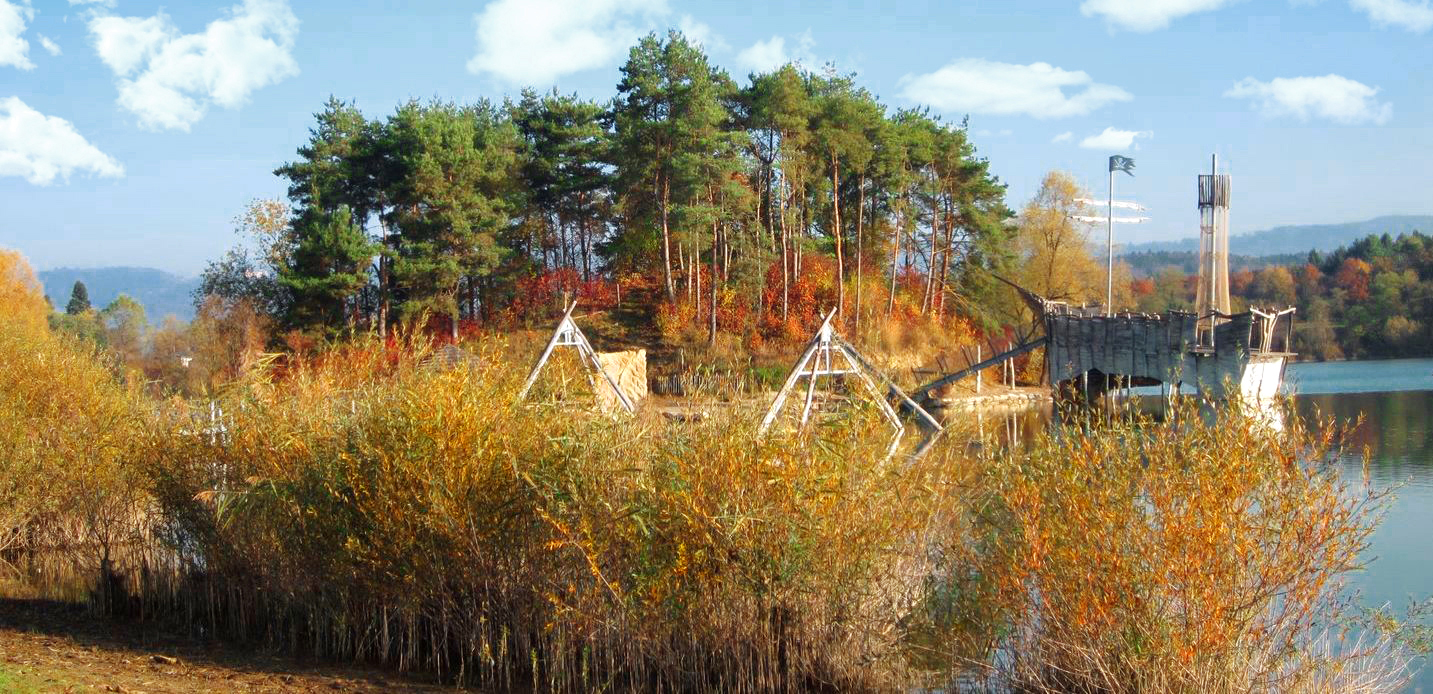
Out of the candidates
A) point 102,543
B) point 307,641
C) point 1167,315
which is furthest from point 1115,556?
point 1167,315

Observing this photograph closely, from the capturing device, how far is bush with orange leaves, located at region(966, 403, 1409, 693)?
8.74 m

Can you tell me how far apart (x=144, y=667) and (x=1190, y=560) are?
10304mm

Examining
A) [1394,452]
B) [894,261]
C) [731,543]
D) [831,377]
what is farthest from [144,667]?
[894,261]

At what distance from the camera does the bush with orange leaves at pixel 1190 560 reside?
28.7 feet

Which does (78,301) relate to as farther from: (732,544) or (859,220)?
(732,544)

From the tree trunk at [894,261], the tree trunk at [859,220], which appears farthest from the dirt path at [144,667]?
the tree trunk at [894,261]

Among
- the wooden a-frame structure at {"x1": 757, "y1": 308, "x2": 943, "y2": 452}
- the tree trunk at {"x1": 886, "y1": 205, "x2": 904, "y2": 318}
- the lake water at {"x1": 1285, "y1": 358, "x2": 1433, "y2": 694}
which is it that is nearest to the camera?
the wooden a-frame structure at {"x1": 757, "y1": 308, "x2": 943, "y2": 452}

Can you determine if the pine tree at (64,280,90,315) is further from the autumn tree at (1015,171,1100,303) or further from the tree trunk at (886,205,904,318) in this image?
the autumn tree at (1015,171,1100,303)

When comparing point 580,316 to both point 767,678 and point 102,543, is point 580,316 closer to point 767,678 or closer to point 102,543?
point 102,543

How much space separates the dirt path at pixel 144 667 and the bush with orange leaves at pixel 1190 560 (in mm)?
6218

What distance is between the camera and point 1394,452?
29.8 metres

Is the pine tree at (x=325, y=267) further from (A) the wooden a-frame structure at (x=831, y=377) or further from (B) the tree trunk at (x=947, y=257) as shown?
(B) the tree trunk at (x=947, y=257)

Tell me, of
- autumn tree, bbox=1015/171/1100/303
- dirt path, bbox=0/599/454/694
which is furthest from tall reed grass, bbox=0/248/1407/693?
autumn tree, bbox=1015/171/1100/303

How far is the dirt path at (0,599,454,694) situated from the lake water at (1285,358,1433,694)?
32.0 feet
